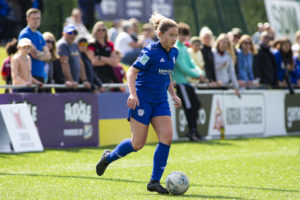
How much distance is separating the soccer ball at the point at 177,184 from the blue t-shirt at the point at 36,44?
6.20 m

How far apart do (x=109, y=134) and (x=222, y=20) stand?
31.7 ft

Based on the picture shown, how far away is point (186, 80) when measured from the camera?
14.7 m

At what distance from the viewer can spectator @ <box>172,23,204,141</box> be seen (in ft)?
46.8

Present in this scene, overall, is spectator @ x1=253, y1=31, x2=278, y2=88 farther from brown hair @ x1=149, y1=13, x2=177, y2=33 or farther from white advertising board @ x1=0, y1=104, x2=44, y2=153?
brown hair @ x1=149, y1=13, x2=177, y2=33

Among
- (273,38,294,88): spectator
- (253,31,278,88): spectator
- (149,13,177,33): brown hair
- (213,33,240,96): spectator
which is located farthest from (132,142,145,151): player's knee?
(273,38,294,88): spectator

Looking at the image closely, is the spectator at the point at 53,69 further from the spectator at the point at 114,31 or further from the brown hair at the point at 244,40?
the brown hair at the point at 244,40

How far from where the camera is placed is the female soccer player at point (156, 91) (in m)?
7.25

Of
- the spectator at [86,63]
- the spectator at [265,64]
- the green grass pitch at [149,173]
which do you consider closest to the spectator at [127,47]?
the spectator at [86,63]

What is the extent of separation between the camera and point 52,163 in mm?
10336

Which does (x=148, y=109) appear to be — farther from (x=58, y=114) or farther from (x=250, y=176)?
(x=58, y=114)

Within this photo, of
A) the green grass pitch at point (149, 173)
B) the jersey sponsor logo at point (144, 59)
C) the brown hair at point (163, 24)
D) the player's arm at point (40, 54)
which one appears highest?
the brown hair at point (163, 24)

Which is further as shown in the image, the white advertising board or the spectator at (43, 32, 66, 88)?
the spectator at (43, 32, 66, 88)

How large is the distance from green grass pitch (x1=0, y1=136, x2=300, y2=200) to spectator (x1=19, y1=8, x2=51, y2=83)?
68.9 inches

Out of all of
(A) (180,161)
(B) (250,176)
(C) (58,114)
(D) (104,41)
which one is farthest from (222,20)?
(B) (250,176)
